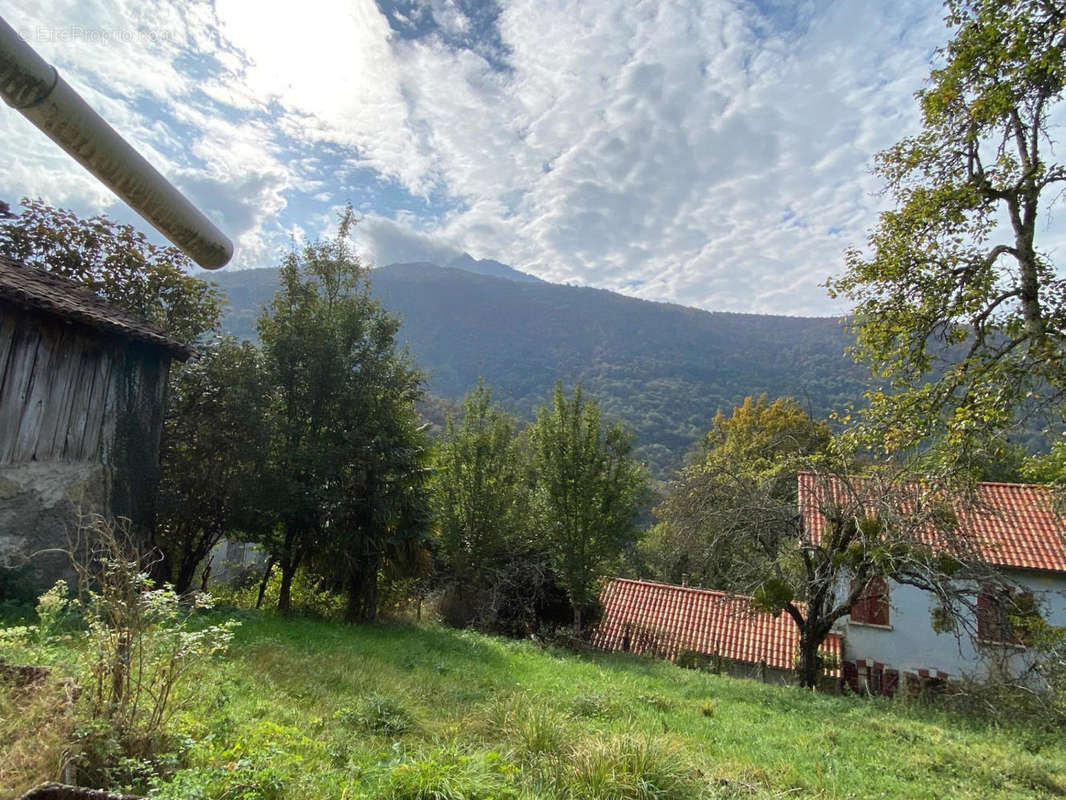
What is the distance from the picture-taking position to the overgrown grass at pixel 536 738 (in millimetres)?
3990

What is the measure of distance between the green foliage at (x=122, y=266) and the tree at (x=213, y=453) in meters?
1.38

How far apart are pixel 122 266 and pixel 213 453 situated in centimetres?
480

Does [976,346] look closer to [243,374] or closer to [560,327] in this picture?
[243,374]

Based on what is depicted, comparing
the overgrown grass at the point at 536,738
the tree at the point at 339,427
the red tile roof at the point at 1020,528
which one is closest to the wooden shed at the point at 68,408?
the tree at the point at 339,427

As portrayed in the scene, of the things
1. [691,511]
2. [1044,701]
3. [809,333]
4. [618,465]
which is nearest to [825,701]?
[1044,701]

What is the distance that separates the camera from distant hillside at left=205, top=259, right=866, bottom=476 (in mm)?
75562

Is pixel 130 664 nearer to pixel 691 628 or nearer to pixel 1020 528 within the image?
pixel 691 628

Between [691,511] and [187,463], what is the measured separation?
11228 millimetres

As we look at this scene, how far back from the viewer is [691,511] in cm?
1329

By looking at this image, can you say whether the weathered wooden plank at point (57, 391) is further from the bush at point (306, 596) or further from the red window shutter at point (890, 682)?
the red window shutter at point (890, 682)

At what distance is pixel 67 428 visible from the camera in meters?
10.2

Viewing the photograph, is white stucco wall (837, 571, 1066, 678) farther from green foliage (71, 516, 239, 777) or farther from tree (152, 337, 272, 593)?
green foliage (71, 516, 239, 777)

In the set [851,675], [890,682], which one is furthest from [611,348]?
[890,682]

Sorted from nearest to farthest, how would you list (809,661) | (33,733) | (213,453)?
(33,733), (809,661), (213,453)
